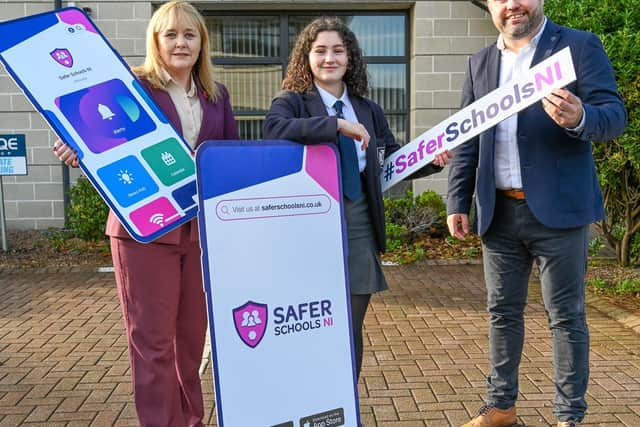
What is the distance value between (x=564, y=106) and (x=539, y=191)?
1.71ft

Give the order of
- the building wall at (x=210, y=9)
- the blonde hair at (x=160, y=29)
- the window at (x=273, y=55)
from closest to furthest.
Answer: the blonde hair at (x=160, y=29) < the building wall at (x=210, y=9) < the window at (x=273, y=55)

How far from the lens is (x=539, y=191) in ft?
9.29

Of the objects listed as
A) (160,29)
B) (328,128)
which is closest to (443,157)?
(328,128)

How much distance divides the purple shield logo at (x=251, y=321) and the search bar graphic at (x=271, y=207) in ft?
1.16

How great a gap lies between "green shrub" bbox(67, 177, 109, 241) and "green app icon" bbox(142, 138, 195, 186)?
5676 mm

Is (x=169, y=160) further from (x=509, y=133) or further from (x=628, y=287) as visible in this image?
(x=628, y=287)


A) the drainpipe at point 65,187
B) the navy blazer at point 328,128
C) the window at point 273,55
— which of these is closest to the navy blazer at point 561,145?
the navy blazer at point 328,128

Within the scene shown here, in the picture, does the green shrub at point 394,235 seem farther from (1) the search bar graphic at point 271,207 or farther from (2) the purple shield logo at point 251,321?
(2) the purple shield logo at point 251,321

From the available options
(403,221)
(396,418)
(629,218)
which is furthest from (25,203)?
(629,218)

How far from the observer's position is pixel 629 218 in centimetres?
638

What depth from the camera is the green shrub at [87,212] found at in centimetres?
792

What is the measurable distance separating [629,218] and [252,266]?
5.35 meters

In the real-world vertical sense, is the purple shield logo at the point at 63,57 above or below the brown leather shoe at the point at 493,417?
above

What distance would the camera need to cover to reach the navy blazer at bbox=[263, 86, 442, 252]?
2529 mm
